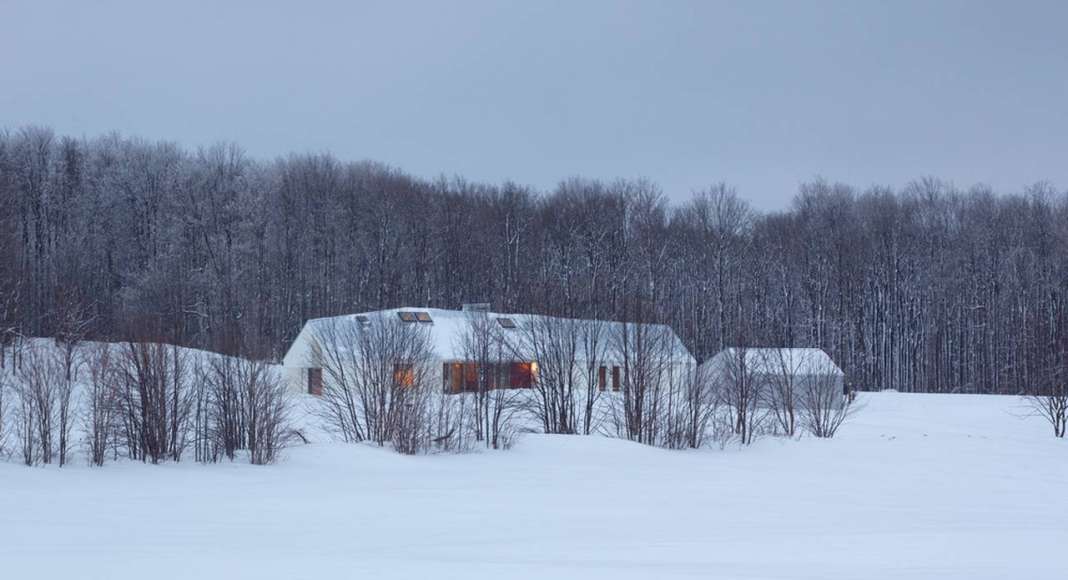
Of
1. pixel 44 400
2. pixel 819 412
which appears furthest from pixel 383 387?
pixel 819 412

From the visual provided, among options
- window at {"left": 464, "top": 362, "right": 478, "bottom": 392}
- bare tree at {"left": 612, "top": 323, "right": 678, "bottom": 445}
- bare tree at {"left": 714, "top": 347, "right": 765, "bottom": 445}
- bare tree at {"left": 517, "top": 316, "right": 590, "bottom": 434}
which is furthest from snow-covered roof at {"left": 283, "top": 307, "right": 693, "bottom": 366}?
bare tree at {"left": 612, "top": 323, "right": 678, "bottom": 445}

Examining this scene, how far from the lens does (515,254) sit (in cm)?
6062

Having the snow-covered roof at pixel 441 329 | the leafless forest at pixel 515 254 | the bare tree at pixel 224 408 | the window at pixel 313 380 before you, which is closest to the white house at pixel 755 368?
the snow-covered roof at pixel 441 329

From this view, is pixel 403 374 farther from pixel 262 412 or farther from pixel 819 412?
pixel 819 412

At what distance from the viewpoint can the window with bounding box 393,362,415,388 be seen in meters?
25.4

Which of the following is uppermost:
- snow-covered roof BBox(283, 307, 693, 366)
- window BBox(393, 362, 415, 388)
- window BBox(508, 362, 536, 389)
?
snow-covered roof BBox(283, 307, 693, 366)

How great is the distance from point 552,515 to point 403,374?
40.5 ft

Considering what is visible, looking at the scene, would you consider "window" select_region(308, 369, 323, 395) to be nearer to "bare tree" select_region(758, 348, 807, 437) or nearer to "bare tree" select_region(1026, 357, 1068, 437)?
"bare tree" select_region(758, 348, 807, 437)

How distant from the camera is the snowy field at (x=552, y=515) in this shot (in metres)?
9.96

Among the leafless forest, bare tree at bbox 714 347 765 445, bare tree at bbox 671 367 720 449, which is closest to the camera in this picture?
bare tree at bbox 671 367 720 449

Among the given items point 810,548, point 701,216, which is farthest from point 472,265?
point 810,548

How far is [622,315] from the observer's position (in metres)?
29.5

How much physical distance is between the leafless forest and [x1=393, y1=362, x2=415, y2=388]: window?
27.6 meters

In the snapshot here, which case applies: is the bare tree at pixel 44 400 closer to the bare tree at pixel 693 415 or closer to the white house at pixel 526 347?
the white house at pixel 526 347
